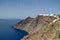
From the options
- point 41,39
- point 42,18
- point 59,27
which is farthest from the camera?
point 42,18

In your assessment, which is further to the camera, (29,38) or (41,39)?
(29,38)

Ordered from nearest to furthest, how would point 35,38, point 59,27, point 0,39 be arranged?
point 59,27
point 35,38
point 0,39

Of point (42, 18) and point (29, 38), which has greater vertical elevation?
point (42, 18)

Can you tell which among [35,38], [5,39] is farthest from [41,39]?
[5,39]

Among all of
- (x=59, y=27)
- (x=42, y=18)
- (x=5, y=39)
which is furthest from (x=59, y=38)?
(x=42, y=18)

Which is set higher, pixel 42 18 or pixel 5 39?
pixel 42 18

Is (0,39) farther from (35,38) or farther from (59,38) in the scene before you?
(59,38)

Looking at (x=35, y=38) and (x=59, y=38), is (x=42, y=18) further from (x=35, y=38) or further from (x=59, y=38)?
(x=59, y=38)

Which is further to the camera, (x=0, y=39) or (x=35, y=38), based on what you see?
(x=0, y=39)

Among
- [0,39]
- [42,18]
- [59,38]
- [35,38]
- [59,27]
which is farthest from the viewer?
[42,18]
